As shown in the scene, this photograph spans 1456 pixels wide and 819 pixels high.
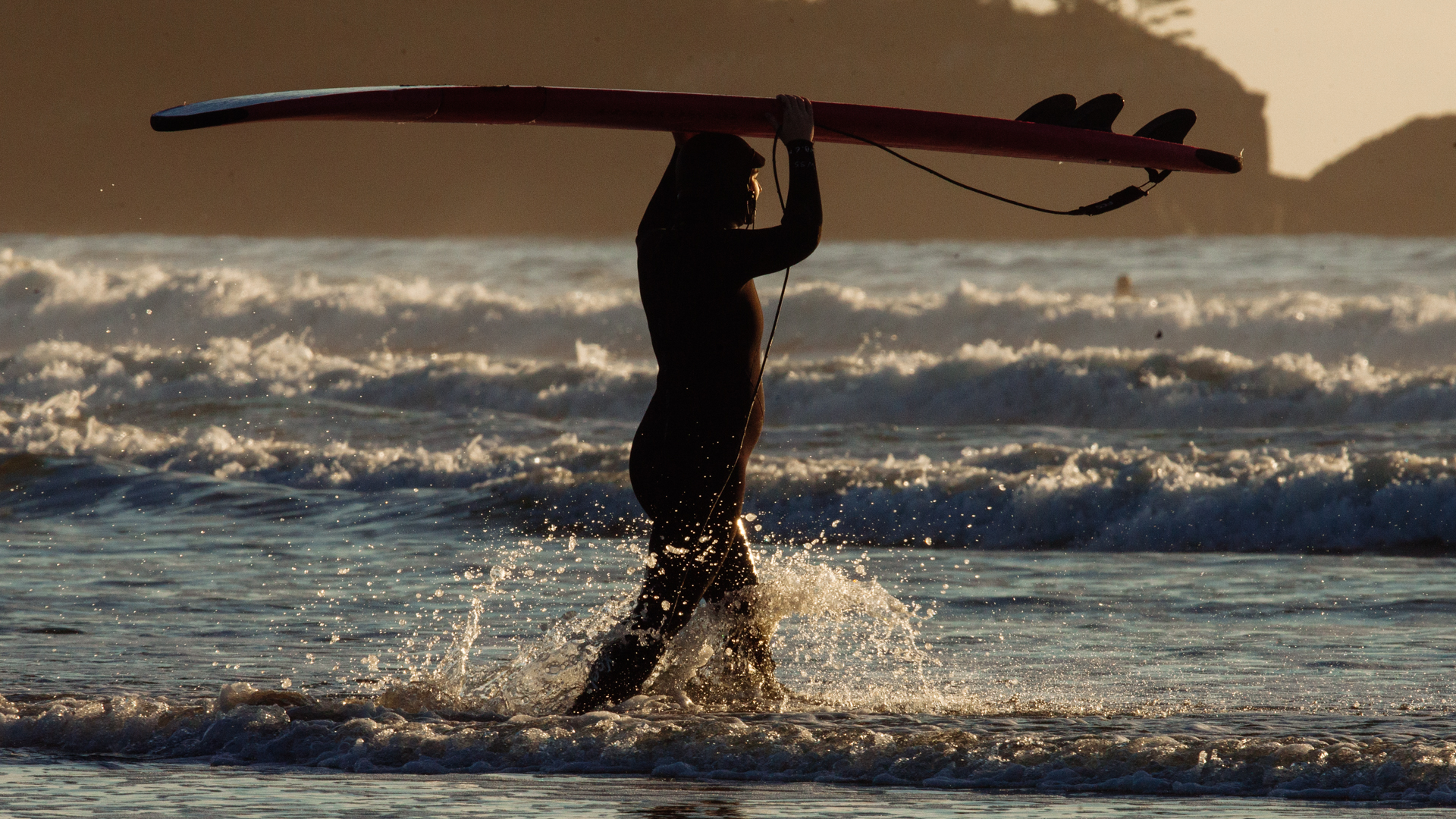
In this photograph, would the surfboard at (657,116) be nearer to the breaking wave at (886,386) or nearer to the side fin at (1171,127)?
the side fin at (1171,127)

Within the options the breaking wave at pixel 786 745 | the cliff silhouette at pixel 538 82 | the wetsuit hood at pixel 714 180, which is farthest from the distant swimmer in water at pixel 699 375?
the cliff silhouette at pixel 538 82

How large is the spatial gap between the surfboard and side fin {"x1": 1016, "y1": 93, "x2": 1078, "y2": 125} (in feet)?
0.22

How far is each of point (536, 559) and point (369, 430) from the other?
9398 millimetres

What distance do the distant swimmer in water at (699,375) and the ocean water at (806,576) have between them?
266 mm

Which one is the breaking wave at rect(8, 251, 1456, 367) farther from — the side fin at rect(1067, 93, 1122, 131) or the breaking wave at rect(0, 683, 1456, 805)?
the breaking wave at rect(0, 683, 1456, 805)

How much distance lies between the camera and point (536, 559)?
10945 millimetres

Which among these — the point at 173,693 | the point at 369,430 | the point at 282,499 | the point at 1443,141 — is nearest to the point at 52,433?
the point at 369,430

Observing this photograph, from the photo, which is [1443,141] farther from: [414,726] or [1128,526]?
[414,726]

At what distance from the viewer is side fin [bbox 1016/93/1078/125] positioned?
21.8ft

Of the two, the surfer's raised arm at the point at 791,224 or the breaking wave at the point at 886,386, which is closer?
the surfer's raised arm at the point at 791,224

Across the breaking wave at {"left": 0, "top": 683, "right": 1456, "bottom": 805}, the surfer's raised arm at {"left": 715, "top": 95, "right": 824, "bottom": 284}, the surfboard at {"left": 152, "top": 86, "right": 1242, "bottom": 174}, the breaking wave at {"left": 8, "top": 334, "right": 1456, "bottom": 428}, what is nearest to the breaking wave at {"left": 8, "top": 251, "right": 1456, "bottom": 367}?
the breaking wave at {"left": 8, "top": 334, "right": 1456, "bottom": 428}

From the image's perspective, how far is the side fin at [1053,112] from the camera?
6.64 m

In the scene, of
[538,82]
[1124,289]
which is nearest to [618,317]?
[1124,289]

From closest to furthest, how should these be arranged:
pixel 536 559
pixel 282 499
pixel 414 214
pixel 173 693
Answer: pixel 173 693 < pixel 536 559 < pixel 282 499 < pixel 414 214
